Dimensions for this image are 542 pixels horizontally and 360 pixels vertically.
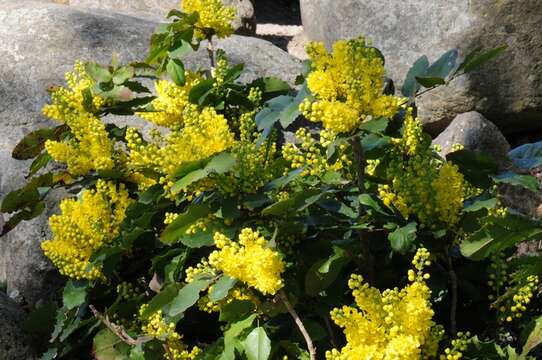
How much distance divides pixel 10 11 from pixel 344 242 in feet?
6.72

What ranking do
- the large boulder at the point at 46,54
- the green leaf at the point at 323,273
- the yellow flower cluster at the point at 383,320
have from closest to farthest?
the yellow flower cluster at the point at 383,320
the green leaf at the point at 323,273
the large boulder at the point at 46,54

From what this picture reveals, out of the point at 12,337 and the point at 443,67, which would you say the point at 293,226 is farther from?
the point at 12,337

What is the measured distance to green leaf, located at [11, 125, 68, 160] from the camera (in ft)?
8.84

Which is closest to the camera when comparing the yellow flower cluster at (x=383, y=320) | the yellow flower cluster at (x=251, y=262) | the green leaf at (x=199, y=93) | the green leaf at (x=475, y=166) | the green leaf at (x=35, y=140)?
the yellow flower cluster at (x=383, y=320)

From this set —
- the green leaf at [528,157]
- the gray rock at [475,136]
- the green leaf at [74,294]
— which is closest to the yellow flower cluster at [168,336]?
the green leaf at [74,294]

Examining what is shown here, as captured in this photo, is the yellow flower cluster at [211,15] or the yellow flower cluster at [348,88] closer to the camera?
the yellow flower cluster at [348,88]

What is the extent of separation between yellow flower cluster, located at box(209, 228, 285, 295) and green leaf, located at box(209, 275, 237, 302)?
0.13 feet

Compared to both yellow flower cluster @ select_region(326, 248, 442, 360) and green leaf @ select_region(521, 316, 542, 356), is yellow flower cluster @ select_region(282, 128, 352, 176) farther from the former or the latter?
green leaf @ select_region(521, 316, 542, 356)

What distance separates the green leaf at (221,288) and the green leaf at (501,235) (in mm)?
469

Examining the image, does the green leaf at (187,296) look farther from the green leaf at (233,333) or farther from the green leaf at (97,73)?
the green leaf at (97,73)

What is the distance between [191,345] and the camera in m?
2.57

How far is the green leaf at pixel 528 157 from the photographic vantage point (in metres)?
2.14

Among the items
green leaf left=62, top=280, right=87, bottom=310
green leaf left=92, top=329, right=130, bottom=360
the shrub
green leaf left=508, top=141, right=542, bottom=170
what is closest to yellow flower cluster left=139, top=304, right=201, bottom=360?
the shrub

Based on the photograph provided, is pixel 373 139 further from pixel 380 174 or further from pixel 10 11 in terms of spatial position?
pixel 10 11
